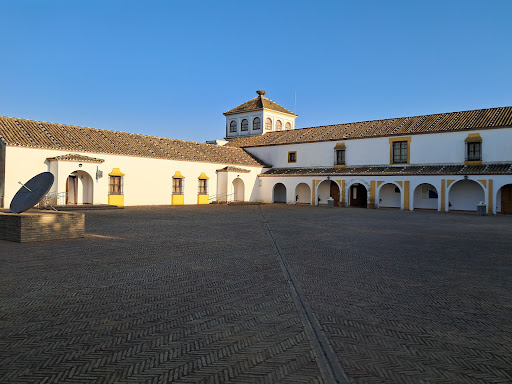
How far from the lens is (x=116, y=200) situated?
26.5 m

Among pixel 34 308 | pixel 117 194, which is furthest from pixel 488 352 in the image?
pixel 117 194

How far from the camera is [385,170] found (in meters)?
30.5

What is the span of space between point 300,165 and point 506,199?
17175 millimetres

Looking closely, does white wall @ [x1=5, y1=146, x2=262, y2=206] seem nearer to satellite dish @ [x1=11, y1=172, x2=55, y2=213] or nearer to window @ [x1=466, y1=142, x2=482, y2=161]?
satellite dish @ [x1=11, y1=172, x2=55, y2=213]

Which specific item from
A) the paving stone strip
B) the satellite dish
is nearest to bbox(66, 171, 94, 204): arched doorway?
the satellite dish

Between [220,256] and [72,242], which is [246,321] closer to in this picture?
[220,256]

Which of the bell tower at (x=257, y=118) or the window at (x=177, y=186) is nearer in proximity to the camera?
the window at (x=177, y=186)

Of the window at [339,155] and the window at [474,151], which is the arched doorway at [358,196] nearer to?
the window at [339,155]

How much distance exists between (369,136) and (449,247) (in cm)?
2257

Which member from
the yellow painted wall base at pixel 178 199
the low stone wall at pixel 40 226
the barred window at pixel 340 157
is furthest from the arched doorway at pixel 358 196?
the low stone wall at pixel 40 226

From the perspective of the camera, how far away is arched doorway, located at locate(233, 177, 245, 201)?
118ft

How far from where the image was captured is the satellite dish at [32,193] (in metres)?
11.5

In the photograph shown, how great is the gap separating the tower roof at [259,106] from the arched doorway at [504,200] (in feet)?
88.9

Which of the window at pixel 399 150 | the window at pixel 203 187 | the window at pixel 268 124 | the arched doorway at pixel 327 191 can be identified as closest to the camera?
the window at pixel 399 150
